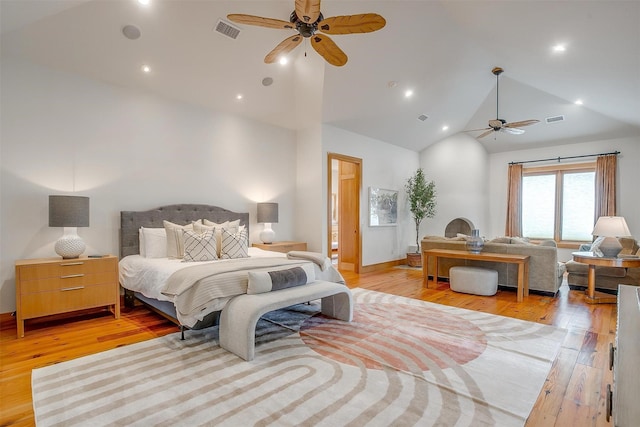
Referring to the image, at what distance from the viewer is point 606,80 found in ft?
15.8

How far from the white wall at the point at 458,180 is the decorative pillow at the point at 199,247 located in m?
6.33

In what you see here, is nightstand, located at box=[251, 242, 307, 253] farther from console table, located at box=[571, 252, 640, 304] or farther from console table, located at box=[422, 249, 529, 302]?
console table, located at box=[571, 252, 640, 304]

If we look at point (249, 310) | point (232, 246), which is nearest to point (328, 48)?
point (249, 310)

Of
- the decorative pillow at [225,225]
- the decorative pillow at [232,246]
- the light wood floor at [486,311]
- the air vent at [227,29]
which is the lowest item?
the light wood floor at [486,311]

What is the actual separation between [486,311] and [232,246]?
134 inches

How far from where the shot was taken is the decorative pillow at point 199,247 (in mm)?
4004

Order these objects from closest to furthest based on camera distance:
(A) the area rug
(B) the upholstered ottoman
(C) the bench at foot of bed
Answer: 1. (A) the area rug
2. (C) the bench at foot of bed
3. (B) the upholstered ottoman

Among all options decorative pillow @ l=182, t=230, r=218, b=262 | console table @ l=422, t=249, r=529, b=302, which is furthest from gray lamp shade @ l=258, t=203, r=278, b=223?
console table @ l=422, t=249, r=529, b=302

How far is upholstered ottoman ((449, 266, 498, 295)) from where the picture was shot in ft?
16.3

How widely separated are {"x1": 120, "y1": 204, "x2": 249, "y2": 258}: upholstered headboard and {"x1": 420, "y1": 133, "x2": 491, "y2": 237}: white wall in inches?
223

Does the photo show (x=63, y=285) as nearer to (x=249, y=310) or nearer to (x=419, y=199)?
(x=249, y=310)

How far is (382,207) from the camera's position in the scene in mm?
7523

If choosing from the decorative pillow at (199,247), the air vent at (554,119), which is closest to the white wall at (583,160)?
the air vent at (554,119)

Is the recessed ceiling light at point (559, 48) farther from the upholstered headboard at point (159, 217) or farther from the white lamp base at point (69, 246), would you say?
the white lamp base at point (69, 246)
